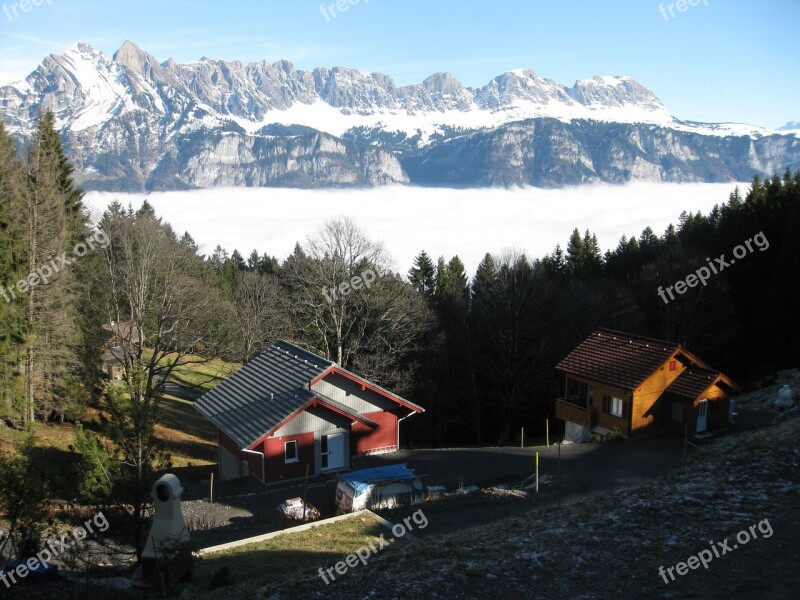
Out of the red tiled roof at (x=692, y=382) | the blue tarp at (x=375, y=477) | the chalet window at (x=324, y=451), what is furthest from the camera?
the red tiled roof at (x=692, y=382)

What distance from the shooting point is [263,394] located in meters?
25.9

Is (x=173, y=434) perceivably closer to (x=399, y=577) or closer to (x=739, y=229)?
(x=399, y=577)

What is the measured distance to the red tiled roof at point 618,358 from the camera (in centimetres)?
2803

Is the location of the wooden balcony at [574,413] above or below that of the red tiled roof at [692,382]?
below

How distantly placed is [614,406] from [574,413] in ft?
8.28

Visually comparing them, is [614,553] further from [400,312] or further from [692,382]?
[400,312]

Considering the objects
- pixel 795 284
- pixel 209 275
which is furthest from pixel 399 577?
pixel 209 275

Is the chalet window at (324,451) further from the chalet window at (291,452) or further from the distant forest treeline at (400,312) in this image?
the distant forest treeline at (400,312)

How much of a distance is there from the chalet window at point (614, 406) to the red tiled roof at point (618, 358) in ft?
2.65

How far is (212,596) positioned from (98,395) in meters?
25.7

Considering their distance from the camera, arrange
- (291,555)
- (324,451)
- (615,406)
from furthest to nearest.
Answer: (615,406) → (324,451) → (291,555)

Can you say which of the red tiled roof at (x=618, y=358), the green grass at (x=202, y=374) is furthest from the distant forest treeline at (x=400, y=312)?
the red tiled roof at (x=618, y=358)

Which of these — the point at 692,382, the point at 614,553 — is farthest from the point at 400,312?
the point at 614,553

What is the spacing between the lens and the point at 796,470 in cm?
1402
